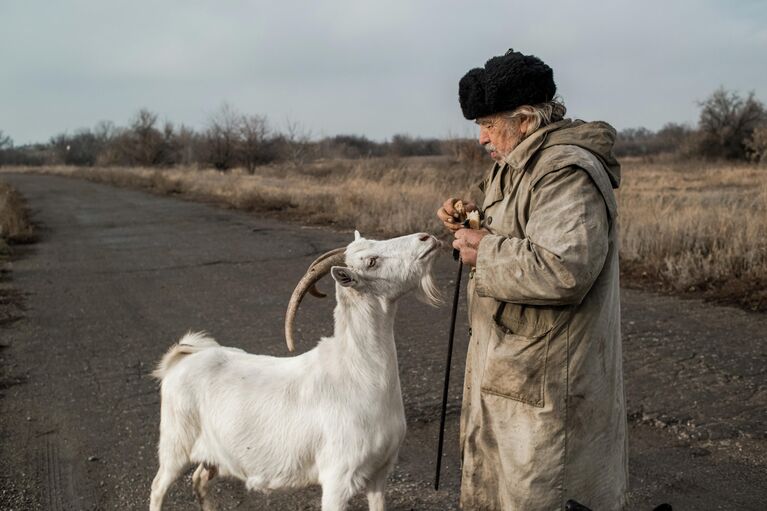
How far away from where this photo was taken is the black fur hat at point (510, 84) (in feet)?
9.39

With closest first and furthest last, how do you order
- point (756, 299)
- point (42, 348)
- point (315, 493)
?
point (315, 493)
point (42, 348)
point (756, 299)

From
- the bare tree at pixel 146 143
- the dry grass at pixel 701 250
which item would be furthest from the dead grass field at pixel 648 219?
the bare tree at pixel 146 143

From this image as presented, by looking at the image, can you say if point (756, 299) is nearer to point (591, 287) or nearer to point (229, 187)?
point (591, 287)

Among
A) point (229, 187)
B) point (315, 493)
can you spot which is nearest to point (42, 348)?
point (315, 493)

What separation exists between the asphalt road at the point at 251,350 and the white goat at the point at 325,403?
692 millimetres

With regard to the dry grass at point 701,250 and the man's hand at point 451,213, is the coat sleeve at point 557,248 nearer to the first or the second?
the man's hand at point 451,213

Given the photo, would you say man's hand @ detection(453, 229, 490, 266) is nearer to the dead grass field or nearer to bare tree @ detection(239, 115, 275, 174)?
the dead grass field

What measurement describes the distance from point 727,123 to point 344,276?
54.1 meters

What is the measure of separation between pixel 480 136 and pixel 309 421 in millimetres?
1731

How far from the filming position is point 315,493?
183 inches

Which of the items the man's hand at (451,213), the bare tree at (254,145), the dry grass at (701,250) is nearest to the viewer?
the man's hand at (451,213)

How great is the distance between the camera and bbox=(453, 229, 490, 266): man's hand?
117 inches

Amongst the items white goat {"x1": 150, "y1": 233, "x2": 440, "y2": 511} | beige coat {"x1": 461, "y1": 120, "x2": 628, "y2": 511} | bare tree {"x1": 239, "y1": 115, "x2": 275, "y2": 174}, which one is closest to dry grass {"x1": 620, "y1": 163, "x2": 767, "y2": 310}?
white goat {"x1": 150, "y1": 233, "x2": 440, "y2": 511}

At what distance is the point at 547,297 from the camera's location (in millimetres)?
2676
